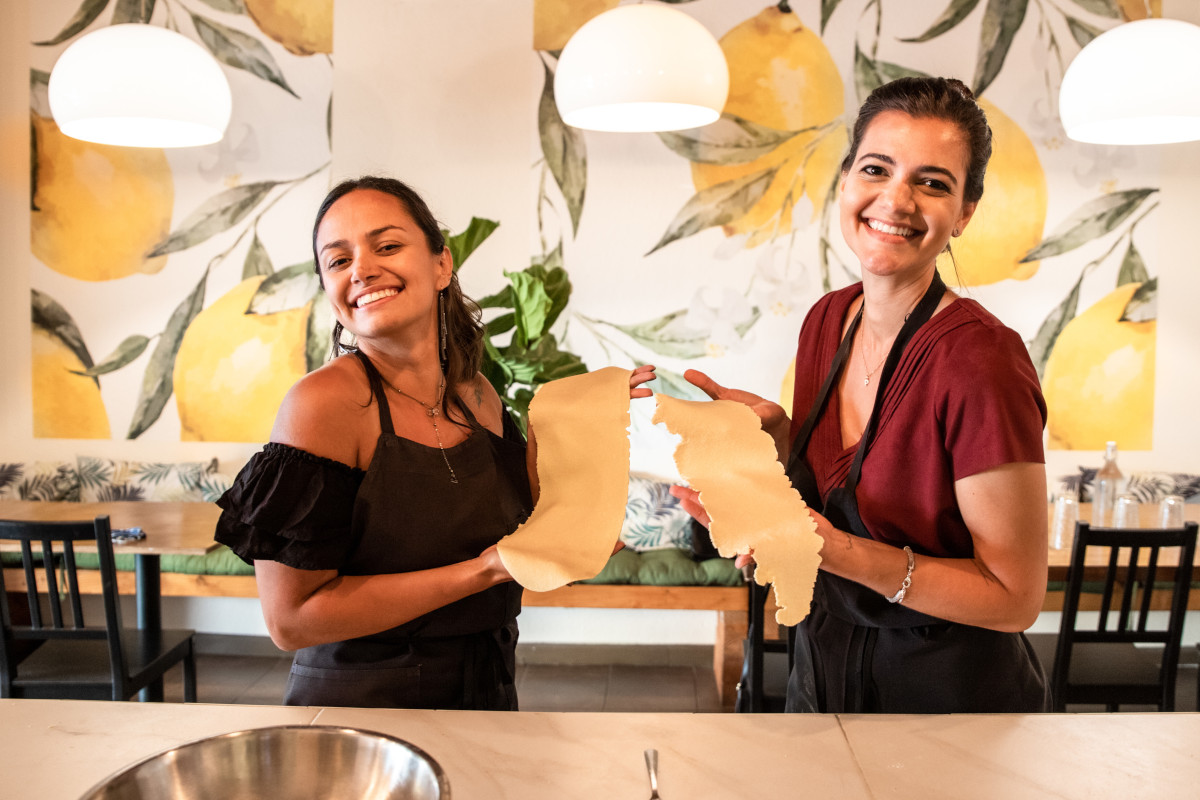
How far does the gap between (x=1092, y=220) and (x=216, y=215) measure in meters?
3.87

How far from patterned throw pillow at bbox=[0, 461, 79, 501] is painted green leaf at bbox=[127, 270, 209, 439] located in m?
0.39

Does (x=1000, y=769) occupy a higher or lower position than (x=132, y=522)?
higher

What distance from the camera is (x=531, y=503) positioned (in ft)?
5.34

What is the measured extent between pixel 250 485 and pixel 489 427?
1.52 ft

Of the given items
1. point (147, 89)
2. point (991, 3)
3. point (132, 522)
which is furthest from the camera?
point (991, 3)

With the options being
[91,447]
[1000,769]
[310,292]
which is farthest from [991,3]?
[91,447]

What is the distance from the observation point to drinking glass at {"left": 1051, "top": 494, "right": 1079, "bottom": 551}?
3.28 meters

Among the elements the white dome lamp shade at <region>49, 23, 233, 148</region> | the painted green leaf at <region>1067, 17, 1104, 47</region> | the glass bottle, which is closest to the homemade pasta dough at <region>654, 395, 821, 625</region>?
the white dome lamp shade at <region>49, 23, 233, 148</region>

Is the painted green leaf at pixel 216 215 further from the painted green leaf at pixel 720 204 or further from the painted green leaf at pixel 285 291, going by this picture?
the painted green leaf at pixel 720 204

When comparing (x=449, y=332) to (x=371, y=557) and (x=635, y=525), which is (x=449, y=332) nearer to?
(x=371, y=557)

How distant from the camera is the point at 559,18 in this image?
3.88 m

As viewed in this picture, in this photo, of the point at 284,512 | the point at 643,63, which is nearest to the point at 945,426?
the point at 284,512

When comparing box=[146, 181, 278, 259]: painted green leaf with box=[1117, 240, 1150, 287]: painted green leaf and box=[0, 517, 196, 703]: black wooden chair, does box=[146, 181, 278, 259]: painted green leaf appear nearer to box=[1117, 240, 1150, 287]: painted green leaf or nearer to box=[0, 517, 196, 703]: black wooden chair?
box=[0, 517, 196, 703]: black wooden chair

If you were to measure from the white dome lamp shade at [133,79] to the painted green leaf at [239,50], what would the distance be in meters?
1.22
